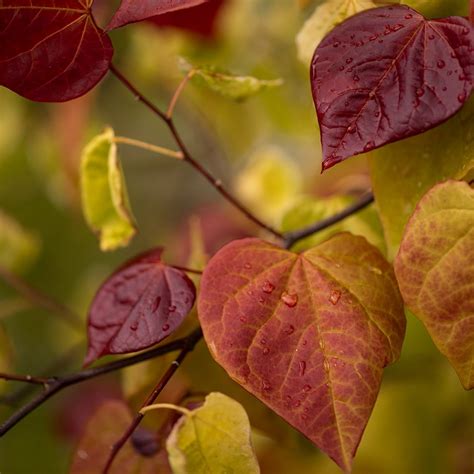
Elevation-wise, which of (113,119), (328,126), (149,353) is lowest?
(113,119)

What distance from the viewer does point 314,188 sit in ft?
3.61

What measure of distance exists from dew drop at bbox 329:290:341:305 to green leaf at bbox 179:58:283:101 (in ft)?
0.58

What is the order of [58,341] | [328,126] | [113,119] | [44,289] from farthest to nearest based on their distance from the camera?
[113,119] < [44,289] < [58,341] < [328,126]

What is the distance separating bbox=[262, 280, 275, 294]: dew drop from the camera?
468 millimetres

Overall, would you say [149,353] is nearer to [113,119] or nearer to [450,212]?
[450,212]

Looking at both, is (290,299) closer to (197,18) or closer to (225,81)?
(225,81)

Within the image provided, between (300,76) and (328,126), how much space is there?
0.59 meters

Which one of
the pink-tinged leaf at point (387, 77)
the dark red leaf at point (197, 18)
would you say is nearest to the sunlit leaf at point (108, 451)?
the pink-tinged leaf at point (387, 77)

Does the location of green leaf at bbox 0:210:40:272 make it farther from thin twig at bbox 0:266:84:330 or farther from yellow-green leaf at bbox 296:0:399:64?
yellow-green leaf at bbox 296:0:399:64

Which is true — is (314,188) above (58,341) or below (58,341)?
above

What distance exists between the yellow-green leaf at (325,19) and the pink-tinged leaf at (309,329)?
5.9 inches

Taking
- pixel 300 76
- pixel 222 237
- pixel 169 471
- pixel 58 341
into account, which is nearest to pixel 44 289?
pixel 58 341

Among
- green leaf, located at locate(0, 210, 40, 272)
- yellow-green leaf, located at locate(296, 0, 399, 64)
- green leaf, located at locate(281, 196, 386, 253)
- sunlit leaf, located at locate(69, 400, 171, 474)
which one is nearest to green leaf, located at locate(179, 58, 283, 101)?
yellow-green leaf, located at locate(296, 0, 399, 64)

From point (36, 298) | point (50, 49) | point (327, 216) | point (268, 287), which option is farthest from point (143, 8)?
point (36, 298)
